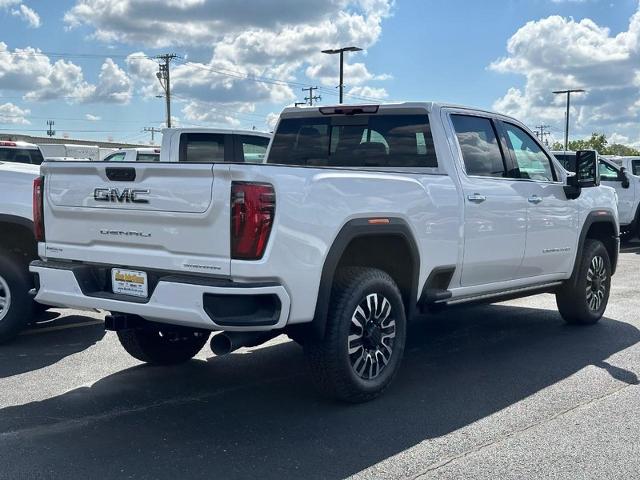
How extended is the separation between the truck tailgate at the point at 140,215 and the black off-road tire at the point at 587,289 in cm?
441

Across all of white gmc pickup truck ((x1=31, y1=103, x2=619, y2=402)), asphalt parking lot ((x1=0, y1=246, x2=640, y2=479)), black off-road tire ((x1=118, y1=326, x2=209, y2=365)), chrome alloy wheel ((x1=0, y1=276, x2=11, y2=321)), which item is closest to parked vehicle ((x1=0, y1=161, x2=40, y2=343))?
chrome alloy wheel ((x1=0, y1=276, x2=11, y2=321))

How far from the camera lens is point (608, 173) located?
16219mm

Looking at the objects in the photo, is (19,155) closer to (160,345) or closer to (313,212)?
(160,345)

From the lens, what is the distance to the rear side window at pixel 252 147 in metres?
11.5

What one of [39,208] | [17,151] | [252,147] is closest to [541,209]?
[39,208]

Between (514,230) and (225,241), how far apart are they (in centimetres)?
297

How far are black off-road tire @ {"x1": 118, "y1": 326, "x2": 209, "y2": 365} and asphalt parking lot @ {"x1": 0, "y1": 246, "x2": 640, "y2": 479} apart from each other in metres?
0.11

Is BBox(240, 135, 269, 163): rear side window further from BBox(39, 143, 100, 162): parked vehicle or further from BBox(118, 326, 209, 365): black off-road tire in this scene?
BBox(39, 143, 100, 162): parked vehicle

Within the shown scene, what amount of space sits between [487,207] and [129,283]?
2828 millimetres

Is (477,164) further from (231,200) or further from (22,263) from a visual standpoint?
(22,263)

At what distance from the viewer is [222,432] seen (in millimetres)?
4566

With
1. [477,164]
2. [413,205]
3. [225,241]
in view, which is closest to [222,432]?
[225,241]

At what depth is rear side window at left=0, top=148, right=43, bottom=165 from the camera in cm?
1502

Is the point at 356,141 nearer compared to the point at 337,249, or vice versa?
the point at 337,249
